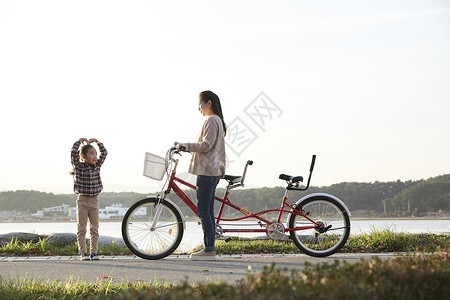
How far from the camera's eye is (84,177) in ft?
22.4

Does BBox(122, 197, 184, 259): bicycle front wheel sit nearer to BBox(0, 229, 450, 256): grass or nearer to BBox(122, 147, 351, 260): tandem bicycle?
BBox(122, 147, 351, 260): tandem bicycle

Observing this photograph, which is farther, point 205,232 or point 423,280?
point 205,232

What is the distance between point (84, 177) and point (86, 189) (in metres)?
0.16

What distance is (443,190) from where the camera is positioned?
32406mm

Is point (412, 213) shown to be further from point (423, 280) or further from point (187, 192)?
point (423, 280)

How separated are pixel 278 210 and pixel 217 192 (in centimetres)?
82

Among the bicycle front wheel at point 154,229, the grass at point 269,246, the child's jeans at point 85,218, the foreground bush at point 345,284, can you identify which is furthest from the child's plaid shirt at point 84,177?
the foreground bush at point 345,284

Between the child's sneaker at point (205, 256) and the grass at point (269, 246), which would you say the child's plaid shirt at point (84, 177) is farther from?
the child's sneaker at point (205, 256)

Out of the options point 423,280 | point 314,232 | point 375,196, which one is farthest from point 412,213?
point 423,280

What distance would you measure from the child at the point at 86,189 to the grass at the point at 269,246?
2.88 ft

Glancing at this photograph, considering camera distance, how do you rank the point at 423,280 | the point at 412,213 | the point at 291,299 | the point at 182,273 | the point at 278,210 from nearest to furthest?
the point at 291,299, the point at 423,280, the point at 182,273, the point at 278,210, the point at 412,213

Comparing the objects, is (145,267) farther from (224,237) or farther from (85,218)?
(85,218)

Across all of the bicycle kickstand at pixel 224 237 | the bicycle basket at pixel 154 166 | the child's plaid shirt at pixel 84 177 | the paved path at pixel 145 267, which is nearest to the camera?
the paved path at pixel 145 267

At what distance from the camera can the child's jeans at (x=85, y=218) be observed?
685 cm
